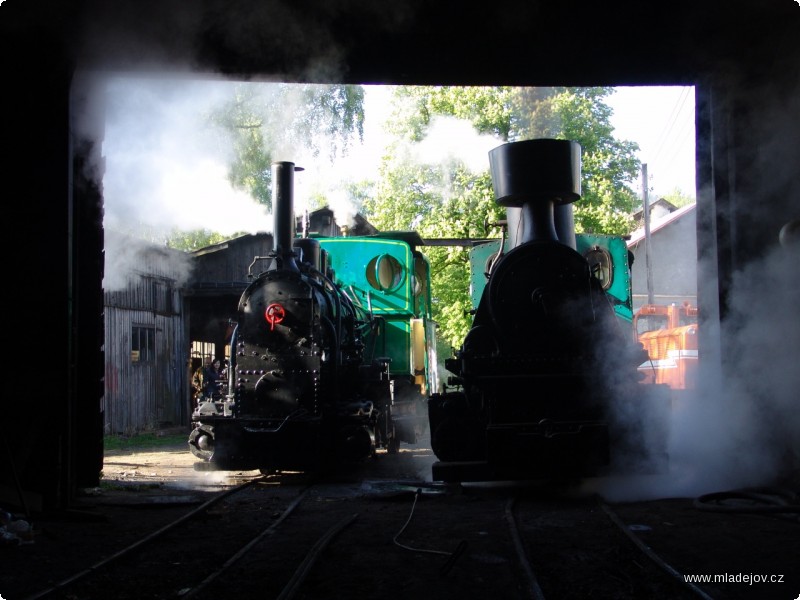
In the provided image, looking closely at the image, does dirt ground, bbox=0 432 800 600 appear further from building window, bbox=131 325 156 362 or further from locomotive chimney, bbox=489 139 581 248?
building window, bbox=131 325 156 362

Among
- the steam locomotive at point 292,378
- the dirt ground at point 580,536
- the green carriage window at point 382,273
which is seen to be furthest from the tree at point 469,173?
the dirt ground at point 580,536

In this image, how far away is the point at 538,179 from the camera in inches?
304

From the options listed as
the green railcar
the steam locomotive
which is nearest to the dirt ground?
the steam locomotive

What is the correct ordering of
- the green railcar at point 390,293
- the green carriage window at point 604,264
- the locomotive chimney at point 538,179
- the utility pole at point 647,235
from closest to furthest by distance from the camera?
the locomotive chimney at point 538,179, the green carriage window at point 604,264, the green railcar at point 390,293, the utility pole at point 647,235

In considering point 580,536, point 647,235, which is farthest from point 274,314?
point 647,235

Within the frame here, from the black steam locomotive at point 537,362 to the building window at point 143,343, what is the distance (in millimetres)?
11002

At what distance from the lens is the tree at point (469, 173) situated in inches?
705

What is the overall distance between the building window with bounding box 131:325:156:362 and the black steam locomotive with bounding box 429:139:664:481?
1100 centimetres

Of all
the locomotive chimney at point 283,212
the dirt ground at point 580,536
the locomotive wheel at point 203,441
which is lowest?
the dirt ground at point 580,536

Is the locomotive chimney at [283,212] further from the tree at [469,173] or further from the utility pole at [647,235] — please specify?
the utility pole at [647,235]

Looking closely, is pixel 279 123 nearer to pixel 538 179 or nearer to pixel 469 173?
pixel 538 179

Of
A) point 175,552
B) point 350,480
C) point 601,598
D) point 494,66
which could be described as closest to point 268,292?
point 350,480

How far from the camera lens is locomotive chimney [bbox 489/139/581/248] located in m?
7.74

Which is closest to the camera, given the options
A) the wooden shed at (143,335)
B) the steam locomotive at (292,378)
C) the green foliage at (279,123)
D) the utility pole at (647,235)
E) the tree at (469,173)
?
the steam locomotive at (292,378)
